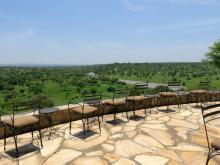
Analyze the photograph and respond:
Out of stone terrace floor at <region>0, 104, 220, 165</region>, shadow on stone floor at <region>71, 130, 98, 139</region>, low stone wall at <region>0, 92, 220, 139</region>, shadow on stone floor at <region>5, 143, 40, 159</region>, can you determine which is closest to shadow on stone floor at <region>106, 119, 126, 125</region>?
stone terrace floor at <region>0, 104, 220, 165</region>

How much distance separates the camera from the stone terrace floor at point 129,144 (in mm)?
3697

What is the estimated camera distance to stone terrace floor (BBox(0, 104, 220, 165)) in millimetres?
3697

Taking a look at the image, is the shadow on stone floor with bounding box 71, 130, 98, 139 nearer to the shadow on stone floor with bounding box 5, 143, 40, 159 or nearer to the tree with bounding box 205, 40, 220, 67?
the shadow on stone floor with bounding box 5, 143, 40, 159

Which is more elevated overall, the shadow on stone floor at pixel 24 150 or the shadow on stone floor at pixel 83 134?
the shadow on stone floor at pixel 83 134

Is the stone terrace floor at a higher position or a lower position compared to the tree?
lower

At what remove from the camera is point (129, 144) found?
430 cm

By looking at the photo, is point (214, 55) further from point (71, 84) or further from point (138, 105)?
point (71, 84)

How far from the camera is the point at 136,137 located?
466 centimetres

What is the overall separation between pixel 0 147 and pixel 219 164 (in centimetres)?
361

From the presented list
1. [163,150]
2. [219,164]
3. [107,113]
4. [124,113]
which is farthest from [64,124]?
[219,164]

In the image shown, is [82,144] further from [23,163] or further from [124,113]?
[124,113]

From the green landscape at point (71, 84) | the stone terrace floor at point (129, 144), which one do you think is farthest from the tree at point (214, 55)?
the stone terrace floor at point (129, 144)

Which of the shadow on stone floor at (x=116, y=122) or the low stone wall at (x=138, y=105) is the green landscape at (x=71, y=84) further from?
the shadow on stone floor at (x=116, y=122)

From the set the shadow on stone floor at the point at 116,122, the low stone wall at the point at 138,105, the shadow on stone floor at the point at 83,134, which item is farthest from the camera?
the shadow on stone floor at the point at 116,122
